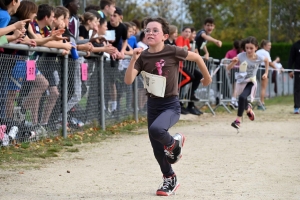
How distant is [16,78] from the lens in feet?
30.8

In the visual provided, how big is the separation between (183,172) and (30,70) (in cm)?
285

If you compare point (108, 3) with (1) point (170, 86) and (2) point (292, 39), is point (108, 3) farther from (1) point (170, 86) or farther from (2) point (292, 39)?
(2) point (292, 39)

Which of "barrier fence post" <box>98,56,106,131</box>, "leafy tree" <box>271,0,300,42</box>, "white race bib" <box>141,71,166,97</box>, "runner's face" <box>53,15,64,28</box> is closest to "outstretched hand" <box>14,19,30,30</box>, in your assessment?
"white race bib" <box>141,71,166,97</box>

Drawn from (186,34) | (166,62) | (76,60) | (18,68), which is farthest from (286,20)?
(166,62)

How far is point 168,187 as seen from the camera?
22.0 feet

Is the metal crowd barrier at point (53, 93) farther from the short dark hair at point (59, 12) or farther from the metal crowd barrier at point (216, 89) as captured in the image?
the metal crowd barrier at point (216, 89)

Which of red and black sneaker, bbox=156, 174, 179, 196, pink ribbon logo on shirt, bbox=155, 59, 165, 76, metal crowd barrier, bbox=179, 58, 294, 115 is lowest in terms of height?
metal crowd barrier, bbox=179, 58, 294, 115

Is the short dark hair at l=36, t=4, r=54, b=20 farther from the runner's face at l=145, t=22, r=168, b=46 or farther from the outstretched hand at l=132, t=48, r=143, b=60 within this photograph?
the outstretched hand at l=132, t=48, r=143, b=60

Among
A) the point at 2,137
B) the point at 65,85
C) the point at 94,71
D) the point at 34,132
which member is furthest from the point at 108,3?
the point at 2,137

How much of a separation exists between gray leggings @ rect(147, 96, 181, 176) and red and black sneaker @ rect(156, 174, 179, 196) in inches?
3.8

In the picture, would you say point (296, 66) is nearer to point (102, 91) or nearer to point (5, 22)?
point (102, 91)

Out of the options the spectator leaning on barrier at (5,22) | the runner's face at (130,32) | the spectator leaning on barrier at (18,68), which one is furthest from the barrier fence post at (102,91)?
the spectator leaning on barrier at (5,22)

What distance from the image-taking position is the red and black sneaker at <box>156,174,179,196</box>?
6629 millimetres

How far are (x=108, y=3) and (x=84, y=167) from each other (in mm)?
5698
